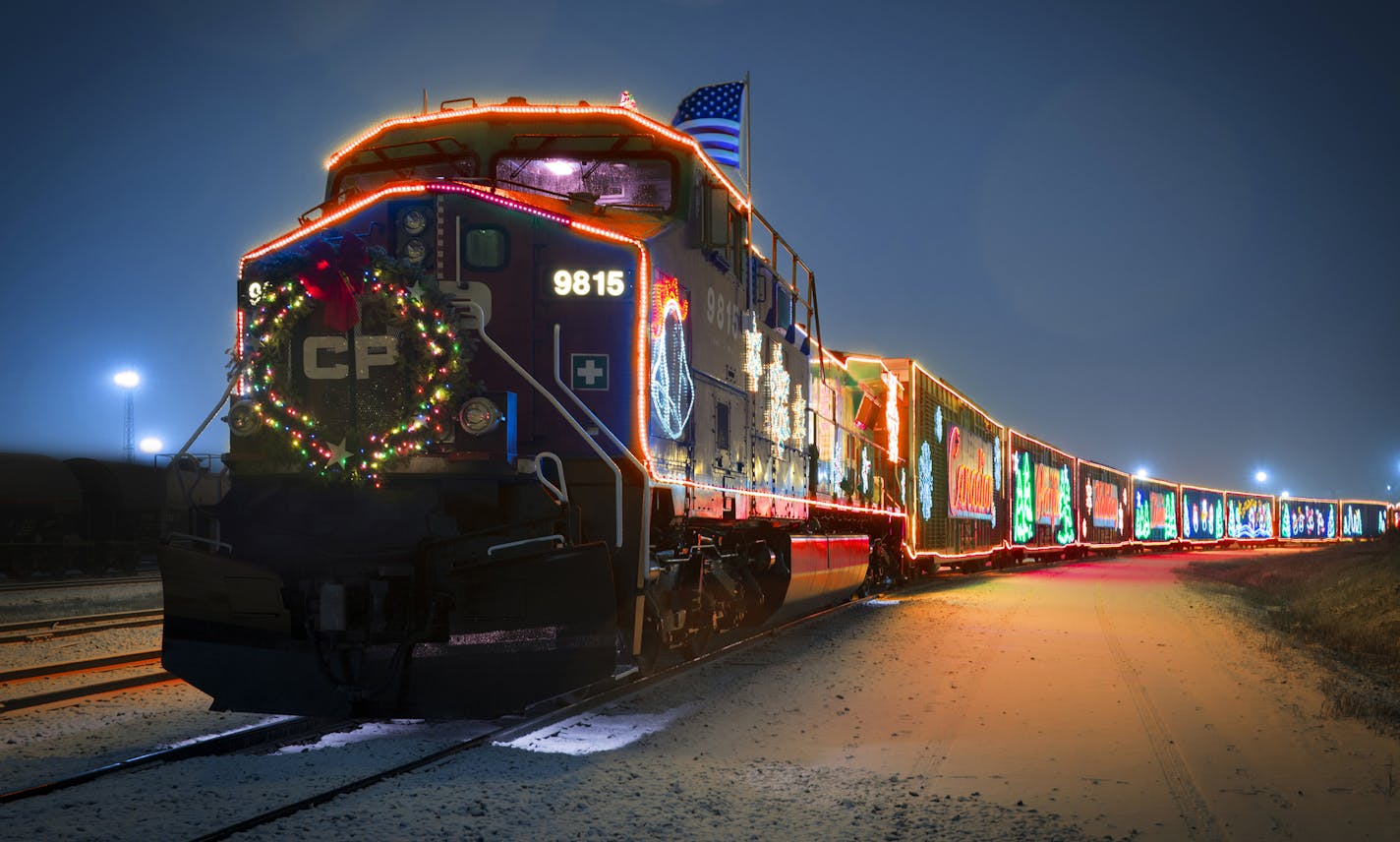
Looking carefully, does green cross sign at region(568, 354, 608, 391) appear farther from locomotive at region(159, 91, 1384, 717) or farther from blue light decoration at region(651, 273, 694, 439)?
blue light decoration at region(651, 273, 694, 439)

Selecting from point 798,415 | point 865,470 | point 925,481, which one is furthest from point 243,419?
point 925,481

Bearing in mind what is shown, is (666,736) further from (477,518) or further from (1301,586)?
(1301,586)

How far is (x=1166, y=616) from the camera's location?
50.9 feet

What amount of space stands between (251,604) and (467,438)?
4.63ft

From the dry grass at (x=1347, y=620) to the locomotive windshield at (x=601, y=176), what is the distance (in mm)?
5697

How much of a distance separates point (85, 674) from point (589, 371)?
5.25 meters

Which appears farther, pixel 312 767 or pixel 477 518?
pixel 477 518

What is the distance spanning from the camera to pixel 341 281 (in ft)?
20.8

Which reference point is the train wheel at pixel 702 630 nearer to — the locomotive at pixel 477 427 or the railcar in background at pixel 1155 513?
the locomotive at pixel 477 427

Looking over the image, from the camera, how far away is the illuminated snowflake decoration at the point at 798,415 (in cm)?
1147

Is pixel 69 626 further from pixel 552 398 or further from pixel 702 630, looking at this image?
pixel 552 398

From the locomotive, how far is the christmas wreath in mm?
13

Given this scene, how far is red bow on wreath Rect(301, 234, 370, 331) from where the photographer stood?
20.8 feet

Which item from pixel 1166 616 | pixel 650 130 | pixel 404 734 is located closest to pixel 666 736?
pixel 404 734
